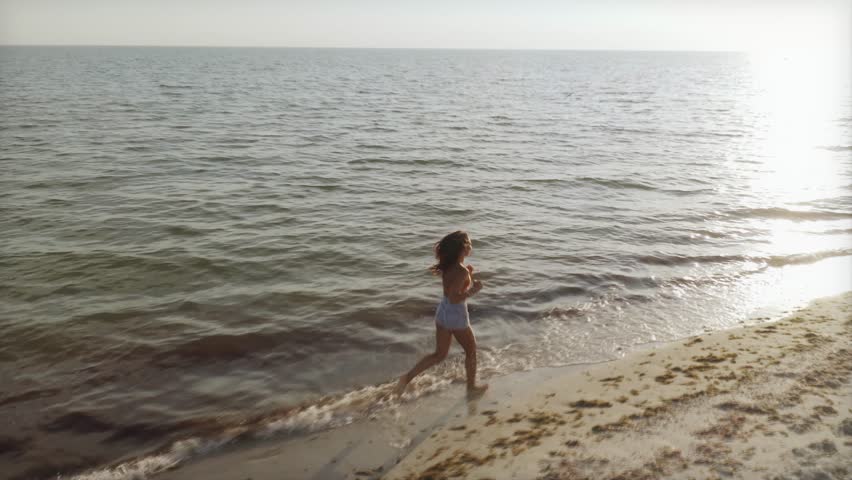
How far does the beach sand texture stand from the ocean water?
98 centimetres

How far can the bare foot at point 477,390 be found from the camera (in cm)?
557

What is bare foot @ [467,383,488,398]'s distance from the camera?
5.57 metres

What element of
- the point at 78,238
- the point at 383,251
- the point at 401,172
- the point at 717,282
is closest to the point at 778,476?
the point at 717,282

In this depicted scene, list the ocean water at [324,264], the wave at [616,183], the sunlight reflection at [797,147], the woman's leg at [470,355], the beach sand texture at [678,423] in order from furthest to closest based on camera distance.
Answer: the sunlight reflection at [797,147] < the wave at [616,183] < the ocean water at [324,264] < the woman's leg at [470,355] < the beach sand texture at [678,423]

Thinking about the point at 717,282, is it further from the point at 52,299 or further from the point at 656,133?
the point at 656,133

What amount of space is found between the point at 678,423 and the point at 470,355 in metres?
2.05

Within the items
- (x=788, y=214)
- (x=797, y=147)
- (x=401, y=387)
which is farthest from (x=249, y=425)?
(x=797, y=147)

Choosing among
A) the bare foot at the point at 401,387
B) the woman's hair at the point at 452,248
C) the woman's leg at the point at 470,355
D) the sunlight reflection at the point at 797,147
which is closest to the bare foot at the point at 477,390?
the woman's leg at the point at 470,355

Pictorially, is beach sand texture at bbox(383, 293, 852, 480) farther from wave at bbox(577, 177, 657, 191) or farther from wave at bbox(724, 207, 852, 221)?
wave at bbox(577, 177, 657, 191)

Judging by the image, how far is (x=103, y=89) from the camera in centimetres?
4091

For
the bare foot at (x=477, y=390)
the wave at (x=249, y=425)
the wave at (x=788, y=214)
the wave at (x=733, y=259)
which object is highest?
the wave at (x=788, y=214)

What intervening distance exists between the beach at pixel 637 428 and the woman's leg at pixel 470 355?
20 centimetres

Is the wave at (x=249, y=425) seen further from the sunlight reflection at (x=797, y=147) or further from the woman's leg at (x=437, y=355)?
the sunlight reflection at (x=797, y=147)

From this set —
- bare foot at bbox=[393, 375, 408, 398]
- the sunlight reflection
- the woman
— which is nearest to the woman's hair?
the woman
